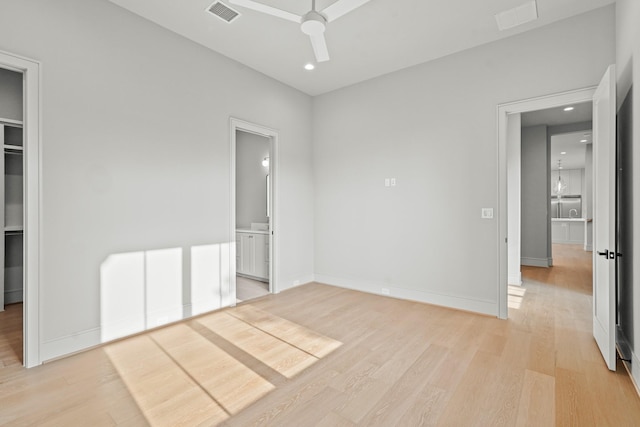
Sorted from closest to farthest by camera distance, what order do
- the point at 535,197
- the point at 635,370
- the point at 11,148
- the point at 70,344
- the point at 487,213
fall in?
the point at 635,370
the point at 70,344
the point at 487,213
the point at 11,148
the point at 535,197

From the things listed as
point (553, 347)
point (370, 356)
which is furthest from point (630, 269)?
point (370, 356)

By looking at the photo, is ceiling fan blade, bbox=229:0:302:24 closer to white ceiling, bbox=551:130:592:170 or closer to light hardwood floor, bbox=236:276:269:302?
light hardwood floor, bbox=236:276:269:302

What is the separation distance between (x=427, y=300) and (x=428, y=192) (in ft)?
4.80

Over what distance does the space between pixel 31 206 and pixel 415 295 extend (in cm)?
424

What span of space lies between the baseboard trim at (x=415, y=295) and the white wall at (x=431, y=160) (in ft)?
0.05

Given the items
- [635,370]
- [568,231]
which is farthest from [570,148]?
[635,370]

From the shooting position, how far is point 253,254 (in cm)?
536

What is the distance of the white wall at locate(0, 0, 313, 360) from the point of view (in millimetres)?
2576

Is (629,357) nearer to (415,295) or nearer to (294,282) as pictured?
(415,295)

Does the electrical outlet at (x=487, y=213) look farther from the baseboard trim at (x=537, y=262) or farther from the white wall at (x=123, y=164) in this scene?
the baseboard trim at (x=537, y=262)

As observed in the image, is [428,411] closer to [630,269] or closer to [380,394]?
[380,394]

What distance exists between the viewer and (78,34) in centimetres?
272

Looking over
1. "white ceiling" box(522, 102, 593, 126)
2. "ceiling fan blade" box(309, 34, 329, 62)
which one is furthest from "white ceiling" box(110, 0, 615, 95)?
"white ceiling" box(522, 102, 593, 126)

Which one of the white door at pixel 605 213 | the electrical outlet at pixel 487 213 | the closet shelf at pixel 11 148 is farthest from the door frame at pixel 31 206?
the white door at pixel 605 213
